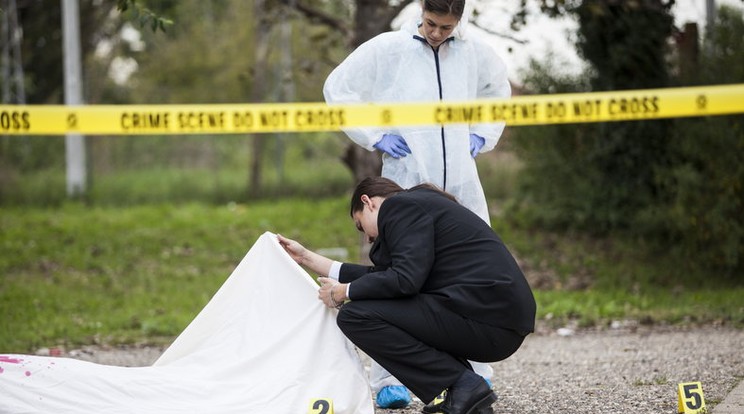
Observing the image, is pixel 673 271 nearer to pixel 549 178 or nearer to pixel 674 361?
pixel 549 178

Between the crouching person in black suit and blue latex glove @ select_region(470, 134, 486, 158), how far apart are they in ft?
2.93

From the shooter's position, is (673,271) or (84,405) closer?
(84,405)

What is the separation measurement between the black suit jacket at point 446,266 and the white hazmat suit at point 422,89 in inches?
27.2

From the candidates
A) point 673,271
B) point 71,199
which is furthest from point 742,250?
point 71,199

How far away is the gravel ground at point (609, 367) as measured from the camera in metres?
5.66

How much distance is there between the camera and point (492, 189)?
15.9 m

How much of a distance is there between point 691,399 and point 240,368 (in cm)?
217

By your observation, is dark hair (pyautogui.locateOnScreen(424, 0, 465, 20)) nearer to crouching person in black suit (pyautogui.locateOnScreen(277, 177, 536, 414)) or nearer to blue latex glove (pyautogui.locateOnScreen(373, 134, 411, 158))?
blue latex glove (pyautogui.locateOnScreen(373, 134, 411, 158))

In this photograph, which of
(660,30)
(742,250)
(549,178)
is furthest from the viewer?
(549,178)

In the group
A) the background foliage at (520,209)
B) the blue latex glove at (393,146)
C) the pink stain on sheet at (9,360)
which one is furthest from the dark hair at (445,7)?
the pink stain on sheet at (9,360)

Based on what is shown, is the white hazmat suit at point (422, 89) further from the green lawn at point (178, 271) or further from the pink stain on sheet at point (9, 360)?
the green lawn at point (178, 271)

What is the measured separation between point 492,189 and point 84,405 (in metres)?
11.5

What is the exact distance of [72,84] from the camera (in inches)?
611

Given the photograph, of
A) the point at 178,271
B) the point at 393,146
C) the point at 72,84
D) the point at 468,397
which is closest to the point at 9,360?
the point at 468,397
